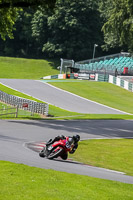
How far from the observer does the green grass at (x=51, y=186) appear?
9281 millimetres

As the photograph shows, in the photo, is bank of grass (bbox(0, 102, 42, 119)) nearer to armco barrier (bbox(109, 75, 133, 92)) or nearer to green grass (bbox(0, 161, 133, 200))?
green grass (bbox(0, 161, 133, 200))

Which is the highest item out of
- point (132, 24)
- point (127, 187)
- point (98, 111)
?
point (132, 24)

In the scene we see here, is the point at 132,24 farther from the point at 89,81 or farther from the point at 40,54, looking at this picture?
the point at 40,54

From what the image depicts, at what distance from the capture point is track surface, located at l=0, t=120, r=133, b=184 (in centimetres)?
1460

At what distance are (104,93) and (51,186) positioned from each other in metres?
46.9

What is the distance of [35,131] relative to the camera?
25969mm

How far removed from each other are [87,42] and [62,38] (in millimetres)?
5717

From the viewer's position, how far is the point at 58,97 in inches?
2009

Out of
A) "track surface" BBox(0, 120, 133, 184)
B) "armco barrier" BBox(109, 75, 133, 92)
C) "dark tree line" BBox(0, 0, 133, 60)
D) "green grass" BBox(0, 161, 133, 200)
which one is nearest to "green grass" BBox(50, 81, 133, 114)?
"armco barrier" BBox(109, 75, 133, 92)

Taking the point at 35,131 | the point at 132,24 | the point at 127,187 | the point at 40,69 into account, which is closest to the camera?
the point at 127,187

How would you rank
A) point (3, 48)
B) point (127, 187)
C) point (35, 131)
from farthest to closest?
point (3, 48)
point (35, 131)
point (127, 187)

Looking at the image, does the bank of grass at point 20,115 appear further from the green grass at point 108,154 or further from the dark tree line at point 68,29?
the dark tree line at point 68,29

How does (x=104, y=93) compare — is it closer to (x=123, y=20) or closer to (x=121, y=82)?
(x=121, y=82)

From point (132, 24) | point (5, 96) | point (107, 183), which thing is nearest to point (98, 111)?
point (5, 96)
